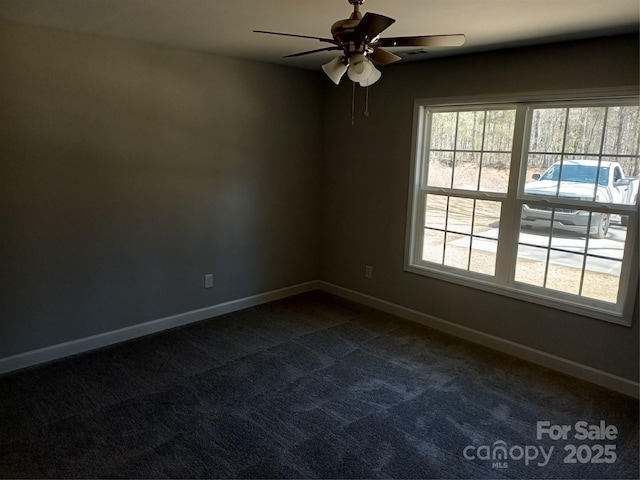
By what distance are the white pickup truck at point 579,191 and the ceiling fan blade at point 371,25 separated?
84.0 inches

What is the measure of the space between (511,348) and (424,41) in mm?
2613

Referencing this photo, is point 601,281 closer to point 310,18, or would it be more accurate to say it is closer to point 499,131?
point 499,131

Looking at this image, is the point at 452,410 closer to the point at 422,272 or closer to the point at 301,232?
the point at 422,272

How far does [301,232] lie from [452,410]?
263 centimetres

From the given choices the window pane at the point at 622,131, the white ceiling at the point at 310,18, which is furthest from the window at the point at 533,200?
the white ceiling at the point at 310,18

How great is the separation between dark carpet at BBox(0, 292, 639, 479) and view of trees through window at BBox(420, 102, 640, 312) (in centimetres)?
80

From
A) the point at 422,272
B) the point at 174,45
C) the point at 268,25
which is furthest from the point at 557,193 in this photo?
the point at 174,45

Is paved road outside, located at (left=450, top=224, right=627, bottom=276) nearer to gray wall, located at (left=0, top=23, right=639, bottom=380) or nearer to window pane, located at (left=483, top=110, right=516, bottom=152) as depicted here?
gray wall, located at (left=0, top=23, right=639, bottom=380)

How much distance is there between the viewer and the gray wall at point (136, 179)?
3.17 meters

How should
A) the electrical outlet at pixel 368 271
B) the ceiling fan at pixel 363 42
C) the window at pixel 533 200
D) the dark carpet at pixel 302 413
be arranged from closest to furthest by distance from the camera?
the ceiling fan at pixel 363 42 → the dark carpet at pixel 302 413 → the window at pixel 533 200 → the electrical outlet at pixel 368 271

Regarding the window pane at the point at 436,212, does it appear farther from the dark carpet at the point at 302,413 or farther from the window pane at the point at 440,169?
the dark carpet at the point at 302,413

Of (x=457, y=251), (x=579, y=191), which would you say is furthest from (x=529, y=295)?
(x=579, y=191)

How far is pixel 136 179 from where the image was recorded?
3693 mm

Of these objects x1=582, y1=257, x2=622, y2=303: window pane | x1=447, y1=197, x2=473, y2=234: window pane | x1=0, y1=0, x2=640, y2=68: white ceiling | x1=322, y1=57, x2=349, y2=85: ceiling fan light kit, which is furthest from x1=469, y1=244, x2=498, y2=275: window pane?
x1=322, y1=57, x2=349, y2=85: ceiling fan light kit
